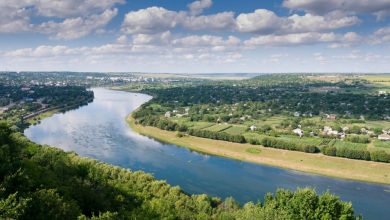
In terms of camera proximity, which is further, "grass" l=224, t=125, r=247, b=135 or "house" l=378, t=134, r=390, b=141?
"grass" l=224, t=125, r=247, b=135

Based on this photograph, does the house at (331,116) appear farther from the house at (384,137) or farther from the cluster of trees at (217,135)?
the cluster of trees at (217,135)

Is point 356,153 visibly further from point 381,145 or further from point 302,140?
point 302,140

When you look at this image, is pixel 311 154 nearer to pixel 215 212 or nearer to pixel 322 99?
pixel 215 212

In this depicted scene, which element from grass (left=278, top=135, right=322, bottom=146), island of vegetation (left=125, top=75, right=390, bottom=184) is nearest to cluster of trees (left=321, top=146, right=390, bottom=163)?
island of vegetation (left=125, top=75, right=390, bottom=184)

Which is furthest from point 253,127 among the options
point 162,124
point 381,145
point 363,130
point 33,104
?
point 33,104

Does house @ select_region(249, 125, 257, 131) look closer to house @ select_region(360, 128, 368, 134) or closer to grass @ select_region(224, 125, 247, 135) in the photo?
grass @ select_region(224, 125, 247, 135)

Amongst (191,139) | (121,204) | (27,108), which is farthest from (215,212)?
(27,108)
